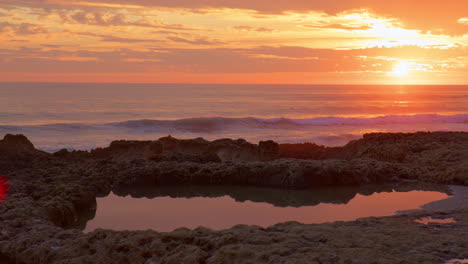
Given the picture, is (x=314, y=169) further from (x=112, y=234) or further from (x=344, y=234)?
(x=112, y=234)

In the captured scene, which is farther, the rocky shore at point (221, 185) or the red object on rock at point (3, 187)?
the red object on rock at point (3, 187)

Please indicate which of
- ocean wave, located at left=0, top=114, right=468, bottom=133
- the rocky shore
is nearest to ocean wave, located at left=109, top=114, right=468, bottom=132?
ocean wave, located at left=0, top=114, right=468, bottom=133

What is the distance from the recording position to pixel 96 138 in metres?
31.4

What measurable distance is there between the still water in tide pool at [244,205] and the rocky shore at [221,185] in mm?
432

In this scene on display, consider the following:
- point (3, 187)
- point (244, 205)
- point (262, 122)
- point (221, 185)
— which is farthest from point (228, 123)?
point (3, 187)

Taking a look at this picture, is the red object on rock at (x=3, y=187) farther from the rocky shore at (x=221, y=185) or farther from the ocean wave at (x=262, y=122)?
the ocean wave at (x=262, y=122)

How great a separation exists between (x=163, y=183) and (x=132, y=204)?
175 cm

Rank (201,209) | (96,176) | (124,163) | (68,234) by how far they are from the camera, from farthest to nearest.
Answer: (124,163), (96,176), (201,209), (68,234)

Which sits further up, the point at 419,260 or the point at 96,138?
the point at 96,138

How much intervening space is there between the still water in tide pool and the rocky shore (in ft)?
1.42

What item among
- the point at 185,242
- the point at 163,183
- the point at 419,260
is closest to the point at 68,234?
the point at 185,242

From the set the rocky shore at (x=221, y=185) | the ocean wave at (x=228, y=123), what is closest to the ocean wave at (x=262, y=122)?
the ocean wave at (x=228, y=123)

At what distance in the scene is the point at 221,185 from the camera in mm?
11867

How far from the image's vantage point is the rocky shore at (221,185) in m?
5.89
